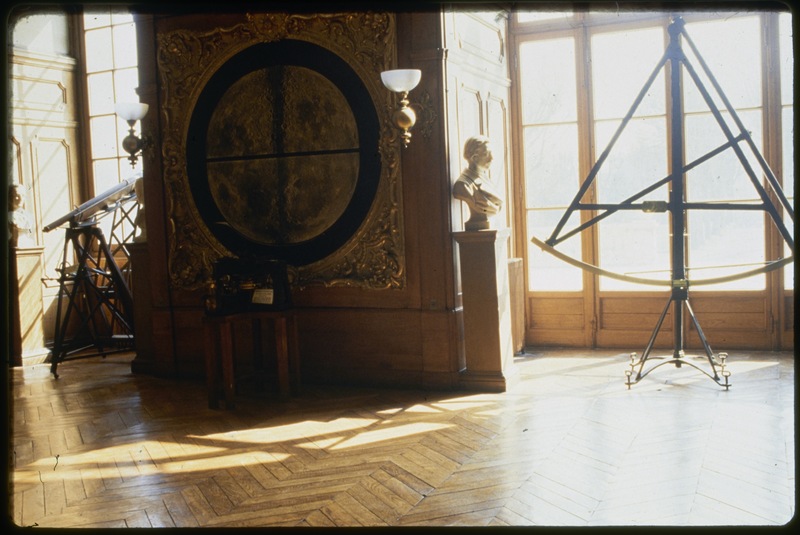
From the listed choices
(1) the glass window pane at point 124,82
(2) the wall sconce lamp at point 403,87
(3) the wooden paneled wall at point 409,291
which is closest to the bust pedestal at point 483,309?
(3) the wooden paneled wall at point 409,291

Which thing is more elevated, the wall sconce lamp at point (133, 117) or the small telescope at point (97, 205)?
the wall sconce lamp at point (133, 117)

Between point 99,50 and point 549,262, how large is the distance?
546 centimetres

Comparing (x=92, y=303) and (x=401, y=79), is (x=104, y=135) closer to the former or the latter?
(x=92, y=303)

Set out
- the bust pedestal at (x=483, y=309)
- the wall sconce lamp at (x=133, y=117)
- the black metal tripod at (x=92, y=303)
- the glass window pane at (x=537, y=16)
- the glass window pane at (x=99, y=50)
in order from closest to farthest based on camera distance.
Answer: the bust pedestal at (x=483, y=309) → the wall sconce lamp at (x=133, y=117) → the glass window pane at (x=537, y=16) → the black metal tripod at (x=92, y=303) → the glass window pane at (x=99, y=50)

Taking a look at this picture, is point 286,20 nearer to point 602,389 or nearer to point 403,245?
point 403,245

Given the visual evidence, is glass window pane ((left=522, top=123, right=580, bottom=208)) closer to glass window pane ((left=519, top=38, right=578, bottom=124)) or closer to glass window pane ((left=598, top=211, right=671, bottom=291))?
glass window pane ((left=519, top=38, right=578, bottom=124))

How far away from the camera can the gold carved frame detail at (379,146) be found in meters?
5.52

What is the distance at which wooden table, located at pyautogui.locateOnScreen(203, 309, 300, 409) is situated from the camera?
5180 millimetres

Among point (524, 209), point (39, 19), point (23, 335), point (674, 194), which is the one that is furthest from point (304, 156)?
point (39, 19)

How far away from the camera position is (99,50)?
8.60 m

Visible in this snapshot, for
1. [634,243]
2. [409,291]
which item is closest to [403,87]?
[409,291]

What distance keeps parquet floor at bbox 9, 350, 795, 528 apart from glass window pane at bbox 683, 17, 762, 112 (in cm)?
212

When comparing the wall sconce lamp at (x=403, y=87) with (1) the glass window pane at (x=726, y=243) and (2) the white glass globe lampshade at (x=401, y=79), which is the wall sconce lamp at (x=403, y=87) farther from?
(1) the glass window pane at (x=726, y=243)

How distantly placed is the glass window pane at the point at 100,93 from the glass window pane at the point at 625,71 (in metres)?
5.21
